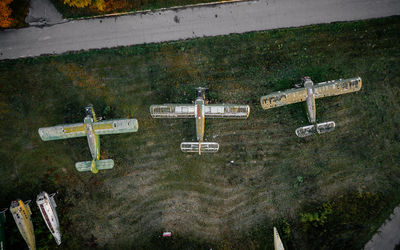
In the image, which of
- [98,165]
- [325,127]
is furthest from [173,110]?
[325,127]

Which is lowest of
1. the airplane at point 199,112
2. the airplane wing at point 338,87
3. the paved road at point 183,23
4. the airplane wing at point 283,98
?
the airplane at point 199,112

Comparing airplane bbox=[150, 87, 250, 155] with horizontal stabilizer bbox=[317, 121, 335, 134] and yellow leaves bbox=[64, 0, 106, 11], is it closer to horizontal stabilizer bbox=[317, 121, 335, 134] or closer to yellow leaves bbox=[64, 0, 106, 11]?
horizontal stabilizer bbox=[317, 121, 335, 134]

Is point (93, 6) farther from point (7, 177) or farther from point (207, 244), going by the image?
point (207, 244)

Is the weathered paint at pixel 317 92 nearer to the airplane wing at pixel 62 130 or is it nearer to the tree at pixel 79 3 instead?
the airplane wing at pixel 62 130

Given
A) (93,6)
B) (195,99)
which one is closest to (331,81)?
(195,99)

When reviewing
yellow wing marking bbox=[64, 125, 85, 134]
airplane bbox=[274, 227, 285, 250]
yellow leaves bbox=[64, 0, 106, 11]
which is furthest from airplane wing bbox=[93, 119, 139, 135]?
airplane bbox=[274, 227, 285, 250]

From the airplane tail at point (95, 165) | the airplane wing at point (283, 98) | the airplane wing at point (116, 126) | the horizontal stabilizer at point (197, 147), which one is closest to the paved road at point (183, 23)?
the airplane wing at point (283, 98)

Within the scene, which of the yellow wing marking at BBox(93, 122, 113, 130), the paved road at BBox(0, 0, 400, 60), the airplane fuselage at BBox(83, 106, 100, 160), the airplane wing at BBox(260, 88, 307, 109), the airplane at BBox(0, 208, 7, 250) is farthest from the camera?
the paved road at BBox(0, 0, 400, 60)
